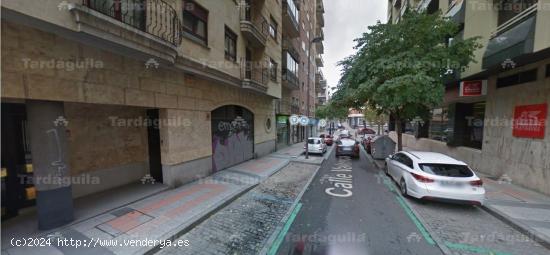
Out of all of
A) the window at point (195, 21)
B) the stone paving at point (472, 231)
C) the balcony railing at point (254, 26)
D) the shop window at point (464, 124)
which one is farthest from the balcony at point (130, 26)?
the shop window at point (464, 124)

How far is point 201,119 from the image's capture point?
8203mm

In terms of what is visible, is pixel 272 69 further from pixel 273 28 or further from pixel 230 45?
pixel 230 45

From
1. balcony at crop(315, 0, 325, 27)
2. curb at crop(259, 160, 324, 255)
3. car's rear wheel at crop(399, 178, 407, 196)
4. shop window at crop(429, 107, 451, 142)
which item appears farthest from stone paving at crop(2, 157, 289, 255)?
balcony at crop(315, 0, 325, 27)

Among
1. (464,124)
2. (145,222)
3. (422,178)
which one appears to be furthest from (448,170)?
(464,124)

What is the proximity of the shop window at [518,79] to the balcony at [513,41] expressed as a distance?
793 mm

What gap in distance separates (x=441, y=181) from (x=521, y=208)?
91.5 inches

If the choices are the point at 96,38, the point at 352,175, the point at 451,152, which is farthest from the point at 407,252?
the point at 451,152

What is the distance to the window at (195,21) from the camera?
23.7 feet

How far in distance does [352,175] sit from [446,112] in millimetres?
8883

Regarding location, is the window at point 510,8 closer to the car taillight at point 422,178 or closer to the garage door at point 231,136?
the car taillight at point 422,178

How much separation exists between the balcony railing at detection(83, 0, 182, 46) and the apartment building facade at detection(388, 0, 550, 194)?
10.0m

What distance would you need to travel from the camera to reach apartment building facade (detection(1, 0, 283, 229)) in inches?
148

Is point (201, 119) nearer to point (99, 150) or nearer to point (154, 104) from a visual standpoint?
point (154, 104)

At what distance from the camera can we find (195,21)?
7.66 m
